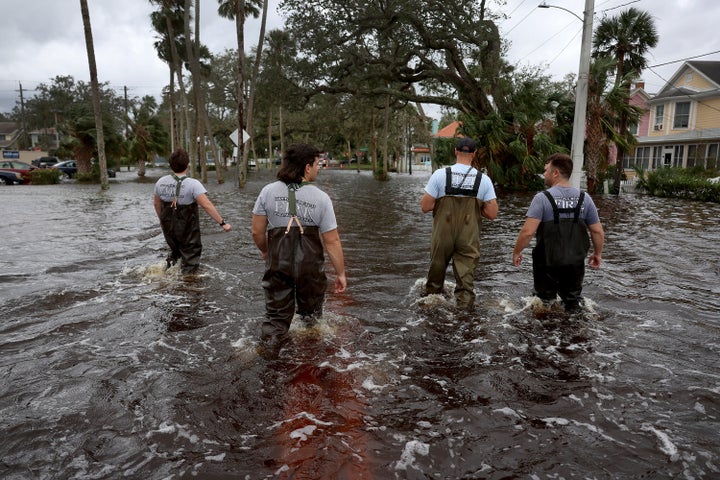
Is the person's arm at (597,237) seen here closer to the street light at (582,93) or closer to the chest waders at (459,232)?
the chest waders at (459,232)

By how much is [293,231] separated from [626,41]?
23.9m

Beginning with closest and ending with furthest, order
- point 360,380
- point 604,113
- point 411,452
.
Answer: point 411,452 → point 360,380 → point 604,113

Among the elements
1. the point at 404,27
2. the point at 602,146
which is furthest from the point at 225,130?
the point at 602,146

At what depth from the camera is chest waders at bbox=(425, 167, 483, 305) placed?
19.0 feet

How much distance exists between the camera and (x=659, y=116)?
3488 cm

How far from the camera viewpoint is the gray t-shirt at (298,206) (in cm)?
445

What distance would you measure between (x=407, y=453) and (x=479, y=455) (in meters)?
0.45

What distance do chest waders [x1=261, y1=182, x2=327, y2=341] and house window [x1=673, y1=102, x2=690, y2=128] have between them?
36302 mm

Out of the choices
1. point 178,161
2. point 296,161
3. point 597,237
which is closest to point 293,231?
point 296,161

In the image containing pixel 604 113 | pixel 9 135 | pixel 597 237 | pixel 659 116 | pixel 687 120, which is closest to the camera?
pixel 597 237

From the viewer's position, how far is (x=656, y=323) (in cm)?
571

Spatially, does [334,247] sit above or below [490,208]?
below

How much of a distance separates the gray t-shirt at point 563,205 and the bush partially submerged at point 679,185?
18.6 m

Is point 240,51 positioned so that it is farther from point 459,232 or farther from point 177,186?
point 459,232
